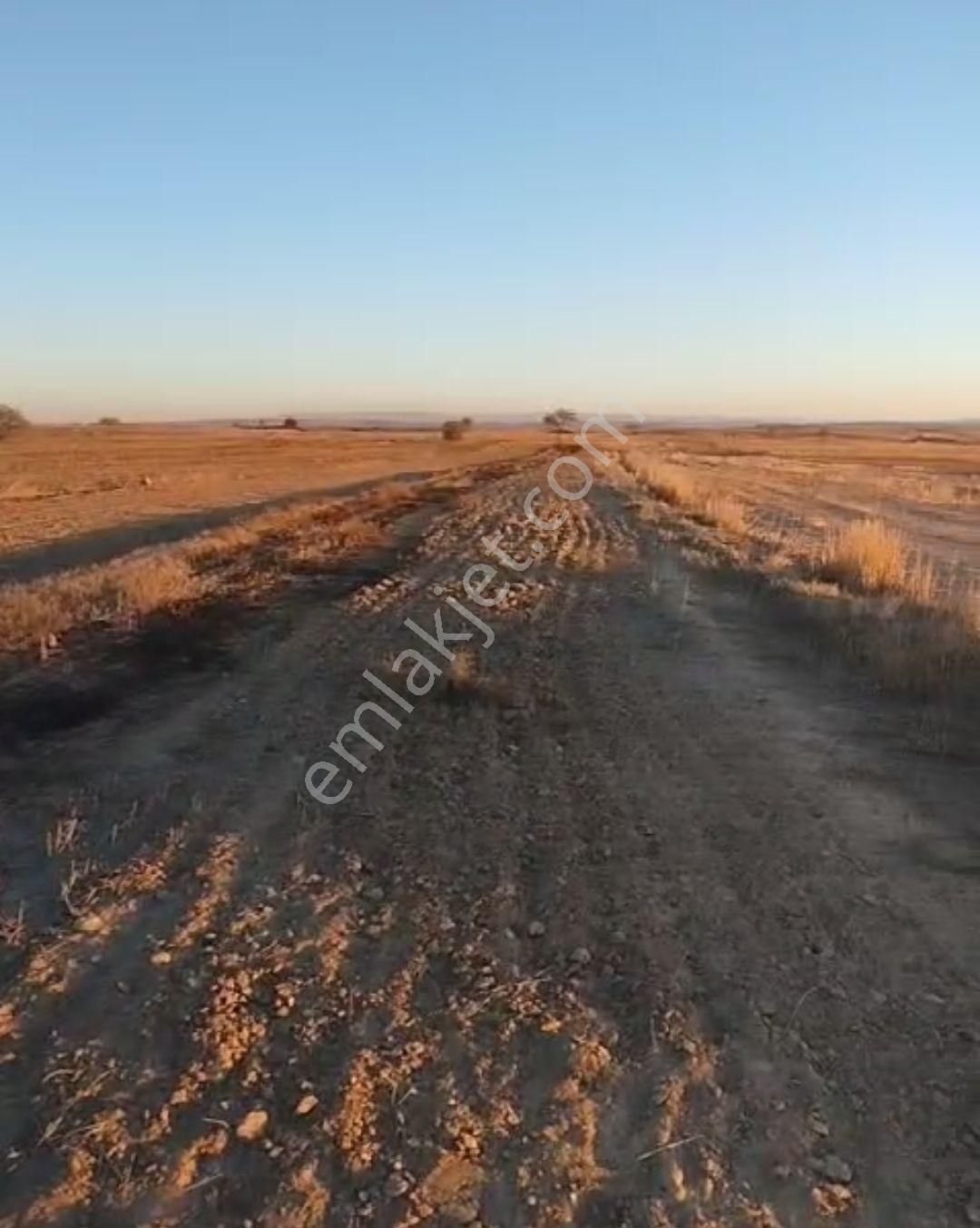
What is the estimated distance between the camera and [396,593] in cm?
1386

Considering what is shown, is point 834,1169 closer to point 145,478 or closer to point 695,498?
point 695,498

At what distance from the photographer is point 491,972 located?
439cm

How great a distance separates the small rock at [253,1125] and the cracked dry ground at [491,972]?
11mm

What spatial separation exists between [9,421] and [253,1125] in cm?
9205

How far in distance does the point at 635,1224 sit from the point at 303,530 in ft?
66.6

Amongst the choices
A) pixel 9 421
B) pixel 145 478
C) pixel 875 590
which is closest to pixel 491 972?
pixel 875 590

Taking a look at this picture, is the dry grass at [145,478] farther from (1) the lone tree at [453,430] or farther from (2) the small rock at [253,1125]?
(1) the lone tree at [453,430]

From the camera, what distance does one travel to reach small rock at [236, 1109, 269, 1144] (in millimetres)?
3342

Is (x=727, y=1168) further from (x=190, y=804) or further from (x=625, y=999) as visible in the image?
(x=190, y=804)

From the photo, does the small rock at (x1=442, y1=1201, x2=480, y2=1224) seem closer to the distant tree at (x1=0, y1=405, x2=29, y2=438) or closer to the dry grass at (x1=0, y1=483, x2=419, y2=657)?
the dry grass at (x1=0, y1=483, x2=419, y2=657)

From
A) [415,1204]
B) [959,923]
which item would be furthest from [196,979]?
[959,923]

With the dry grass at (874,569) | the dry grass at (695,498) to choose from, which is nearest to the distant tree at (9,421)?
the dry grass at (695,498)

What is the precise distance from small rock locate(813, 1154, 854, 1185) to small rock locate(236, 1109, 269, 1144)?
1665 millimetres

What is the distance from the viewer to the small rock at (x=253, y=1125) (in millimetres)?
3342
